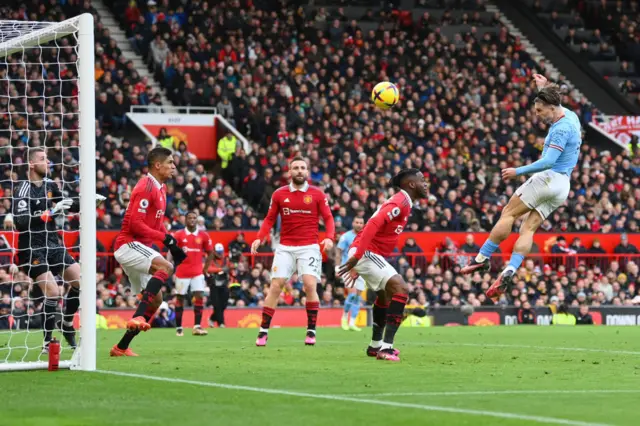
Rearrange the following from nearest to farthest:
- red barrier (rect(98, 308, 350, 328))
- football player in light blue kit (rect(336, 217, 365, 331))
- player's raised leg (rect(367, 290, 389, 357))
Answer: player's raised leg (rect(367, 290, 389, 357)) → football player in light blue kit (rect(336, 217, 365, 331)) → red barrier (rect(98, 308, 350, 328))

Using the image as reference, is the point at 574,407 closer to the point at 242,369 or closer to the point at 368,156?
the point at 242,369

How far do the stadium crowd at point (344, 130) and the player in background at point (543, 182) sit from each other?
12.7m

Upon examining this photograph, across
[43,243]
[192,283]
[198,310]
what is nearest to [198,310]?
[198,310]

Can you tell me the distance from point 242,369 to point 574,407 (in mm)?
4013

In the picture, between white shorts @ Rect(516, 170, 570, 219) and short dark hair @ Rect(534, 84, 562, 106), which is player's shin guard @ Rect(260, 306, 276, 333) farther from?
short dark hair @ Rect(534, 84, 562, 106)

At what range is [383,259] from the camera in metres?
13.2

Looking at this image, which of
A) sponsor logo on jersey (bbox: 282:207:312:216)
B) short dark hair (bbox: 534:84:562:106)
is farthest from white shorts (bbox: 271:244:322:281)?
short dark hair (bbox: 534:84:562:106)

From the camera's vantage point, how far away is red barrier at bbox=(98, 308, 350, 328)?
24.8 m

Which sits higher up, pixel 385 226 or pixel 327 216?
pixel 327 216

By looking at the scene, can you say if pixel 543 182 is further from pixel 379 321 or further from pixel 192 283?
pixel 192 283

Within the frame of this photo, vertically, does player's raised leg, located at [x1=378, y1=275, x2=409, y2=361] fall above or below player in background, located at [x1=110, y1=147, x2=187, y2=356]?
below

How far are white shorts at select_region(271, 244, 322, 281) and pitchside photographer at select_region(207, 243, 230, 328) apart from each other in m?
7.38

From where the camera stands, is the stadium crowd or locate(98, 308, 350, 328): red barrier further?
the stadium crowd

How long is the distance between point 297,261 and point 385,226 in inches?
133
